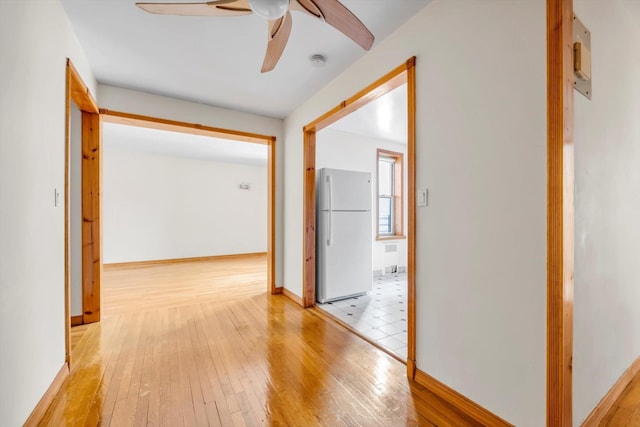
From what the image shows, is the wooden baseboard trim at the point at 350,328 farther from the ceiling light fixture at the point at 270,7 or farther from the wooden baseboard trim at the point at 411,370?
the ceiling light fixture at the point at 270,7

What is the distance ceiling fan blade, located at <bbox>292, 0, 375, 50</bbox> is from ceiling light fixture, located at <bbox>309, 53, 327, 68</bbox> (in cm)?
82

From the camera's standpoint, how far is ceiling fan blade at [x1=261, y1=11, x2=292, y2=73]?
163 cm

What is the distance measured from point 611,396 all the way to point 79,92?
4493 millimetres

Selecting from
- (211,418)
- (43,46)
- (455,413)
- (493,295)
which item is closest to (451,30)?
(493,295)

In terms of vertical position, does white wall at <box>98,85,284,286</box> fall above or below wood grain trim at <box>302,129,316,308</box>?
above

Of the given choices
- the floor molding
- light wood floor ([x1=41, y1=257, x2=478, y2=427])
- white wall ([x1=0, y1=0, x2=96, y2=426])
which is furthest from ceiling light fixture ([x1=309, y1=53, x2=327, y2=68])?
the floor molding

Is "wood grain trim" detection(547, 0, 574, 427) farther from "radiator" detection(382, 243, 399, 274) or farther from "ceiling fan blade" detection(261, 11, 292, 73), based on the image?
"radiator" detection(382, 243, 399, 274)

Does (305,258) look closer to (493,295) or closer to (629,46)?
(493,295)

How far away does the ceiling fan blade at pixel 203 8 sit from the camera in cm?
147

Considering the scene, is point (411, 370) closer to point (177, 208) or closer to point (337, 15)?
point (337, 15)

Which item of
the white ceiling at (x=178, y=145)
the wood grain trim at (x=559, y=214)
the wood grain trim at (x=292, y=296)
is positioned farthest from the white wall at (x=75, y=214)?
the wood grain trim at (x=559, y=214)

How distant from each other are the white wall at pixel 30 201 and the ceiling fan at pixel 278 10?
669 mm

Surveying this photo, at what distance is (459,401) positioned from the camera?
62.9 inches

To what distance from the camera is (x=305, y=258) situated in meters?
3.43
